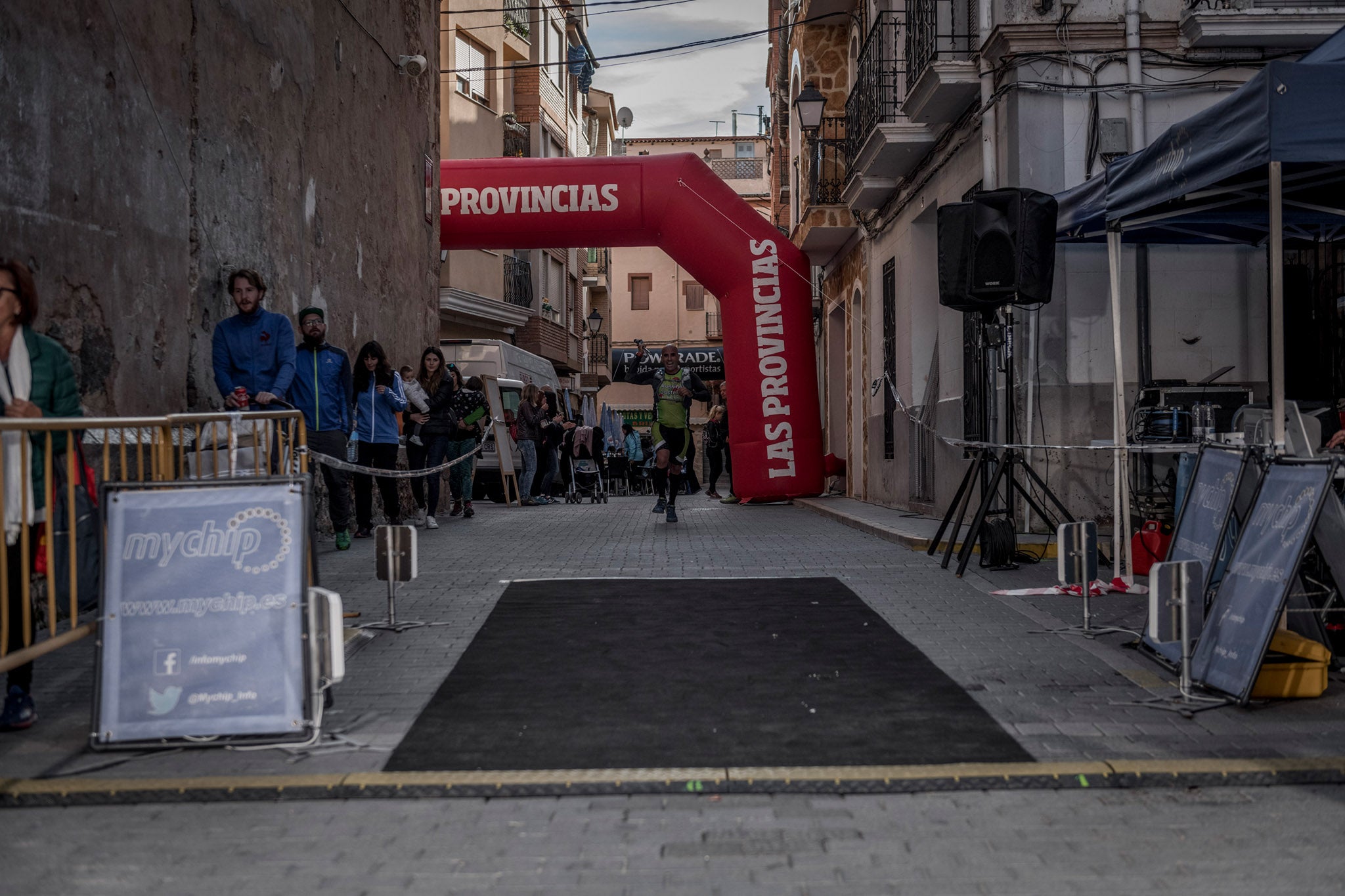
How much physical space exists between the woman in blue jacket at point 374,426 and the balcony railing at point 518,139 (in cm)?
2034

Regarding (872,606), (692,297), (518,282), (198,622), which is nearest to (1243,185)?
(872,606)

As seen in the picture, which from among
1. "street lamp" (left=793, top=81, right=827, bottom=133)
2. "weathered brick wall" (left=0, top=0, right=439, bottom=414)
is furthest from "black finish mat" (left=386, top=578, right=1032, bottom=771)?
"street lamp" (left=793, top=81, right=827, bottom=133)

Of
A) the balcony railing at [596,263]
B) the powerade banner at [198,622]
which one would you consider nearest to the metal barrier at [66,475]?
the powerade banner at [198,622]

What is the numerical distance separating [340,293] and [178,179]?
4261mm

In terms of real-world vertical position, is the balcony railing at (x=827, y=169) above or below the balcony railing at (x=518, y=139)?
below

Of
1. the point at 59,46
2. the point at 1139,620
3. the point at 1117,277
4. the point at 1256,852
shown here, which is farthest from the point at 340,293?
the point at 1256,852

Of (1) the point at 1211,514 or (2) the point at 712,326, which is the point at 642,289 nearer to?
(2) the point at 712,326

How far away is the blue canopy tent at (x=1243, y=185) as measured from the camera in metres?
5.96

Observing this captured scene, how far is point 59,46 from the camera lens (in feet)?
24.3

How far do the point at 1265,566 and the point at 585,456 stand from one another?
1902 cm

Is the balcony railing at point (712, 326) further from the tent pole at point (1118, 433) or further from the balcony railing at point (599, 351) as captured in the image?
the tent pole at point (1118, 433)

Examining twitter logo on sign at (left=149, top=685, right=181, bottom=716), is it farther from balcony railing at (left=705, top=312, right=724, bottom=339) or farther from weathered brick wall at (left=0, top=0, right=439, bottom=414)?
balcony railing at (left=705, top=312, right=724, bottom=339)

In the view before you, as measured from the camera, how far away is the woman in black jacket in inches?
569

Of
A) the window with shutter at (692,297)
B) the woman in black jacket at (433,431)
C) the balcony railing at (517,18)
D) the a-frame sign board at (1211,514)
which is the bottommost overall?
the a-frame sign board at (1211,514)
